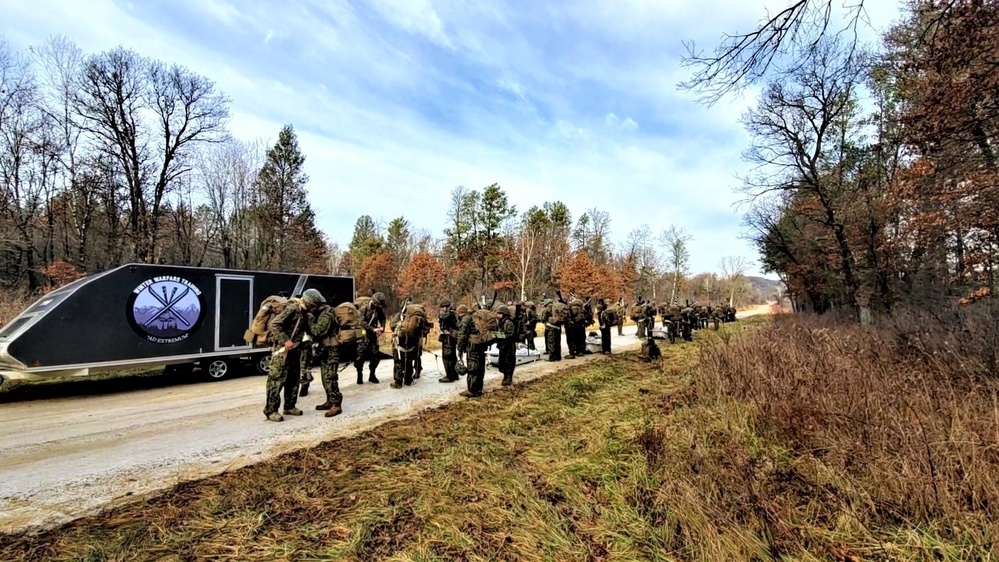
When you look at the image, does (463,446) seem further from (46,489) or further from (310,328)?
(46,489)

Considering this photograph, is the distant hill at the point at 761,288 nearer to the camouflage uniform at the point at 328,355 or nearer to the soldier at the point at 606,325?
the soldier at the point at 606,325

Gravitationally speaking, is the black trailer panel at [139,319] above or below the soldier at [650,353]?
above

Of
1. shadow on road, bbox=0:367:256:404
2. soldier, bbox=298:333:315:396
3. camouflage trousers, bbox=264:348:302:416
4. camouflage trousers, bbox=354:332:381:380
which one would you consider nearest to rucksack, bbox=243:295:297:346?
soldier, bbox=298:333:315:396

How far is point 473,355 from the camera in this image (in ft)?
28.2

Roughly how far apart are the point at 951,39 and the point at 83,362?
51.8 feet

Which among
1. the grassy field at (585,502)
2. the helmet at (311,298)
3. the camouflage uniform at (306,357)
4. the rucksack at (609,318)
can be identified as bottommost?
the grassy field at (585,502)

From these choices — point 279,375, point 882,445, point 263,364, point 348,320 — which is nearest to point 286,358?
point 279,375

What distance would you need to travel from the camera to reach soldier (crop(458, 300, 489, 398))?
8430mm

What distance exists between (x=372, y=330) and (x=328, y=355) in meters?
2.73

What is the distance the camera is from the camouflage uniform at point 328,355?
6992 millimetres

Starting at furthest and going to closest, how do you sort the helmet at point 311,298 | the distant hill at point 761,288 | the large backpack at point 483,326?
the distant hill at point 761,288 < the large backpack at point 483,326 < the helmet at point 311,298

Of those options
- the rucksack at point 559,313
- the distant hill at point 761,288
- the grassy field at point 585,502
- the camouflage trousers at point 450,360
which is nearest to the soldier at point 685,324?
the rucksack at point 559,313

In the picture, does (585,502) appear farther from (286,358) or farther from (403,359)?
(403,359)

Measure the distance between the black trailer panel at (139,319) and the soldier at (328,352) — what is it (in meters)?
4.70
